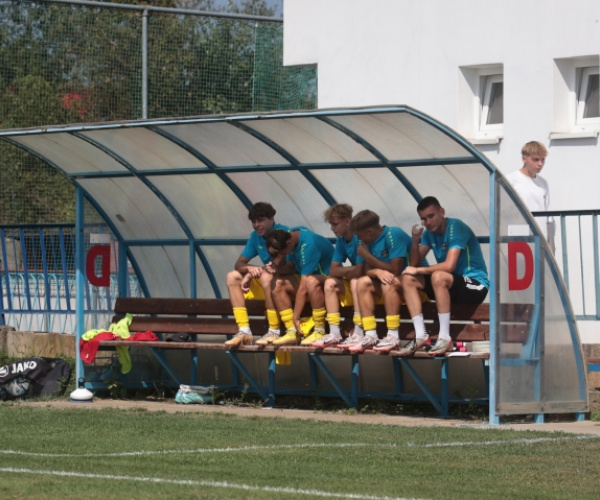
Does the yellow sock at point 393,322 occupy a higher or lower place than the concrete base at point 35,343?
higher

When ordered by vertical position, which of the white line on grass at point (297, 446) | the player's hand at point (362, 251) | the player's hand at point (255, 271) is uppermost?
the player's hand at point (362, 251)

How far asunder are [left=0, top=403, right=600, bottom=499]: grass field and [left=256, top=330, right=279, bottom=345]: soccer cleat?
50.5 inches

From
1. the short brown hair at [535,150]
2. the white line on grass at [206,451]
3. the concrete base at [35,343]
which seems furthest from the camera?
the concrete base at [35,343]

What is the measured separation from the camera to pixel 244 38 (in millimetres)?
19859

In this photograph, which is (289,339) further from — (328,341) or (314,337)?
(328,341)

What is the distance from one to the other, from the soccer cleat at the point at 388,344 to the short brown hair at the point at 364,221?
928 mm

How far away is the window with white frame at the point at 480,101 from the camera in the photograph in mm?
16609

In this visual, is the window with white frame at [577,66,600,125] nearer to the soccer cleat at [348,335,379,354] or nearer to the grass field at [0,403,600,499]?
the soccer cleat at [348,335,379,354]

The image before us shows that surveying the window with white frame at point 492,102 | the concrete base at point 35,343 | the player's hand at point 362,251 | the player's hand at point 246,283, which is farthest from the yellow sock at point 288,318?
the window with white frame at point 492,102

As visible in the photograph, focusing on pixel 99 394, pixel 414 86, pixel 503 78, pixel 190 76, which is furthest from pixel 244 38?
pixel 99 394

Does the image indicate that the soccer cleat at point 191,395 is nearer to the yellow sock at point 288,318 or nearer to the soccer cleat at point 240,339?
the soccer cleat at point 240,339

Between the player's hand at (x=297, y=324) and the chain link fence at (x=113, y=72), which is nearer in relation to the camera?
the player's hand at (x=297, y=324)

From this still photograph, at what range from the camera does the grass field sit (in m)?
7.43

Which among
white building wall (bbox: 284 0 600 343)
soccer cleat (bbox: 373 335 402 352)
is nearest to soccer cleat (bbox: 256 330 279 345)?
soccer cleat (bbox: 373 335 402 352)
